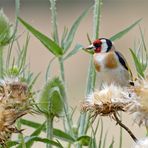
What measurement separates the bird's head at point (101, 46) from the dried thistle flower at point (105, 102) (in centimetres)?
48

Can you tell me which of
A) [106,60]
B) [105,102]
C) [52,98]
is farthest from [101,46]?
[105,102]

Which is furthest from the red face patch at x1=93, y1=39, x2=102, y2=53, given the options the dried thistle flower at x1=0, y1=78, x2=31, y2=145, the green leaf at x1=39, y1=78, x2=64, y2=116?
the dried thistle flower at x1=0, y1=78, x2=31, y2=145

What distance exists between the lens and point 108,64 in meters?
1.84

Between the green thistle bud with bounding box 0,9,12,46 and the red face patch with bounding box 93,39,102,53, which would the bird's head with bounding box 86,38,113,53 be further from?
the green thistle bud with bounding box 0,9,12,46

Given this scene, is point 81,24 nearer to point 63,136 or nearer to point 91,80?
point 91,80

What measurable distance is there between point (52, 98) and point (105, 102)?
0.91 feet

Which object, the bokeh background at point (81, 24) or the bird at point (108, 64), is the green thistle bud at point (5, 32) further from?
the bokeh background at point (81, 24)

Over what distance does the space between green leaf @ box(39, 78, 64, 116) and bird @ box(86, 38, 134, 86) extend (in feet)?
0.68

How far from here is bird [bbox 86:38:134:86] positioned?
5.62 feet

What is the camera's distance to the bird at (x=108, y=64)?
1.71 m

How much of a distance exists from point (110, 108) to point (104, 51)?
672mm

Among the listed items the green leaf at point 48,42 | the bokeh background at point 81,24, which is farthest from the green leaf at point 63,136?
the bokeh background at point 81,24

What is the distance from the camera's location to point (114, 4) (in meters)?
8.72

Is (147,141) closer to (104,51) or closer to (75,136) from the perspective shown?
(75,136)
